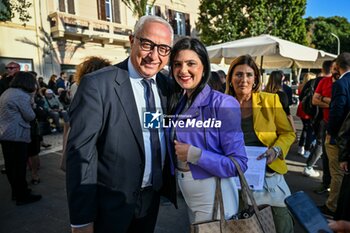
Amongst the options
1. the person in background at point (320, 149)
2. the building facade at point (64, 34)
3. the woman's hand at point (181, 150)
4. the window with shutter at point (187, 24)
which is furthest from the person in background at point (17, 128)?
the window with shutter at point (187, 24)

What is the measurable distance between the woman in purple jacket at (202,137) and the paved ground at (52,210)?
1760 mm

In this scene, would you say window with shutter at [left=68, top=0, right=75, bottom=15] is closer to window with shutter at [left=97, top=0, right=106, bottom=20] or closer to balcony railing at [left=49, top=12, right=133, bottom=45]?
balcony railing at [left=49, top=12, right=133, bottom=45]

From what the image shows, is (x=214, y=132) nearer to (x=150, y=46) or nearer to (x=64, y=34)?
(x=150, y=46)

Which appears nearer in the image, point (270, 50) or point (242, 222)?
point (242, 222)

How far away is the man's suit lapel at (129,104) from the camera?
168cm

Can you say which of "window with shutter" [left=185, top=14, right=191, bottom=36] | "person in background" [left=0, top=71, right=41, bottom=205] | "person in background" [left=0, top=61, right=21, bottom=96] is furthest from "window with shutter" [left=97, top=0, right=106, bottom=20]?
"person in background" [left=0, top=71, right=41, bottom=205]

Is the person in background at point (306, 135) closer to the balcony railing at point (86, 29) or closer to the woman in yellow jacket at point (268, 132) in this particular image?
the woman in yellow jacket at point (268, 132)

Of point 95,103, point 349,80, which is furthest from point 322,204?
point 95,103

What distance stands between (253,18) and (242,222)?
1918 centimetres

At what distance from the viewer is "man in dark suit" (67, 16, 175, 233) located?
1.55 metres

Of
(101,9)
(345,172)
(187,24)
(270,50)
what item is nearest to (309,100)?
(270,50)

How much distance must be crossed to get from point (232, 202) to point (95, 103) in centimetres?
102

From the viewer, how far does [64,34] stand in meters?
15.4

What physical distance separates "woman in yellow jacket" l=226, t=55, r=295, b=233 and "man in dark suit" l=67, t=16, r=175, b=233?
0.84 m
